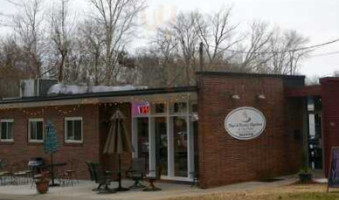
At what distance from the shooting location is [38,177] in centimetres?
1945

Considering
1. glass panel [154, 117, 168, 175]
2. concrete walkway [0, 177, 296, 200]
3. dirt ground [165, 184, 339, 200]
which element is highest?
glass panel [154, 117, 168, 175]

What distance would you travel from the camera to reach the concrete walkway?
1762 centimetres

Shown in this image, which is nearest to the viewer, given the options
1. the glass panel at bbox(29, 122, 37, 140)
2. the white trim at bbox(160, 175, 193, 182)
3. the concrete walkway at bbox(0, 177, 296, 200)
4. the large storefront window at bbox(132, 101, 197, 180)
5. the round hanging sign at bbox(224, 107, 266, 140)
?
the concrete walkway at bbox(0, 177, 296, 200)

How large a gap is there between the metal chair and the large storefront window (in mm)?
813

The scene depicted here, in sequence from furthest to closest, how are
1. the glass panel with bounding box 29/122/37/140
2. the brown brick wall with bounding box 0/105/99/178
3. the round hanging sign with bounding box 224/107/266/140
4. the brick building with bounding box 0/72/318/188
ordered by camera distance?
1. the glass panel with bounding box 29/122/37/140
2. the brown brick wall with bounding box 0/105/99/178
3. the round hanging sign with bounding box 224/107/266/140
4. the brick building with bounding box 0/72/318/188

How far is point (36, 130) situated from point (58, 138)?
5.64 ft

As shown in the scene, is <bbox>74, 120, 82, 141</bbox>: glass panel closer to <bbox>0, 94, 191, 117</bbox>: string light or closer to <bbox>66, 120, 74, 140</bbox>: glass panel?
<bbox>66, 120, 74, 140</bbox>: glass panel

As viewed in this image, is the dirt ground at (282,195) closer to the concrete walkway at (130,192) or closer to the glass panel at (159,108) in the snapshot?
the concrete walkway at (130,192)

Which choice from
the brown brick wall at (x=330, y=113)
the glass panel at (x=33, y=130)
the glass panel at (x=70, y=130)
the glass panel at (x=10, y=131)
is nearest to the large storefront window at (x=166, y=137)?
the glass panel at (x=70, y=130)

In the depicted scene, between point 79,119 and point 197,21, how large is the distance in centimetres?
3615

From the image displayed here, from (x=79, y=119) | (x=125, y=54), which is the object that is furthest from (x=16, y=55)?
(x=79, y=119)

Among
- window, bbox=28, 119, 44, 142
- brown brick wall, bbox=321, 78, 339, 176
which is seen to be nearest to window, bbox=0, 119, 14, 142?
window, bbox=28, 119, 44, 142

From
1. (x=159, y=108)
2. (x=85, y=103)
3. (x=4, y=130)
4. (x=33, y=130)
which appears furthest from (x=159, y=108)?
(x=4, y=130)

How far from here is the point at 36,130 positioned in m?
25.7
